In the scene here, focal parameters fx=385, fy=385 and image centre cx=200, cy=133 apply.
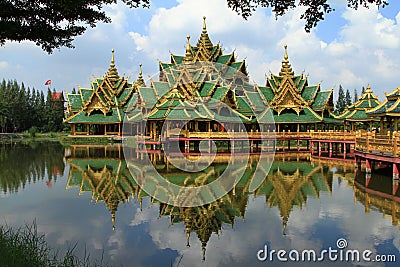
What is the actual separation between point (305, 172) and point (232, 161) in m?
5.53

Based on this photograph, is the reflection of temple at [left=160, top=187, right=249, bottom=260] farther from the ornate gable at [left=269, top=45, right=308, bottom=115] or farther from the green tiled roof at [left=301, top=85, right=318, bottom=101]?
the green tiled roof at [left=301, top=85, right=318, bottom=101]

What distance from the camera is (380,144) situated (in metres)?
14.5

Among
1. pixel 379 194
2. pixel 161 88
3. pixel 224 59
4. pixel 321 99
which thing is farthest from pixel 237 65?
pixel 379 194

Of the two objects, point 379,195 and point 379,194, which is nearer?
point 379,195

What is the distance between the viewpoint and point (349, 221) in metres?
9.24

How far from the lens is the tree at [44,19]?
6145mm

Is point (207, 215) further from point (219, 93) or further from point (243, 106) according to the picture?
point (243, 106)

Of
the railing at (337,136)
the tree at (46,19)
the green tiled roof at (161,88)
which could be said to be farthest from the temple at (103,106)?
the tree at (46,19)

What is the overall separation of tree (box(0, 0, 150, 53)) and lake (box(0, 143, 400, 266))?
4017 mm

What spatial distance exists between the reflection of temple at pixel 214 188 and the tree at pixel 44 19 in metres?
4.68

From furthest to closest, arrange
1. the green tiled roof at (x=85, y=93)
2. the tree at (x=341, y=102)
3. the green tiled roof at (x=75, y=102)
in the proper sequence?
1. the tree at (x=341, y=102)
2. the green tiled roof at (x=75, y=102)
3. the green tiled roof at (x=85, y=93)

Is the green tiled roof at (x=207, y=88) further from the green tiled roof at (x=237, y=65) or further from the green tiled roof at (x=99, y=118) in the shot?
the green tiled roof at (x=99, y=118)

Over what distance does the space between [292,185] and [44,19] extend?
10602mm

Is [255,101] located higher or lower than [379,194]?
higher
